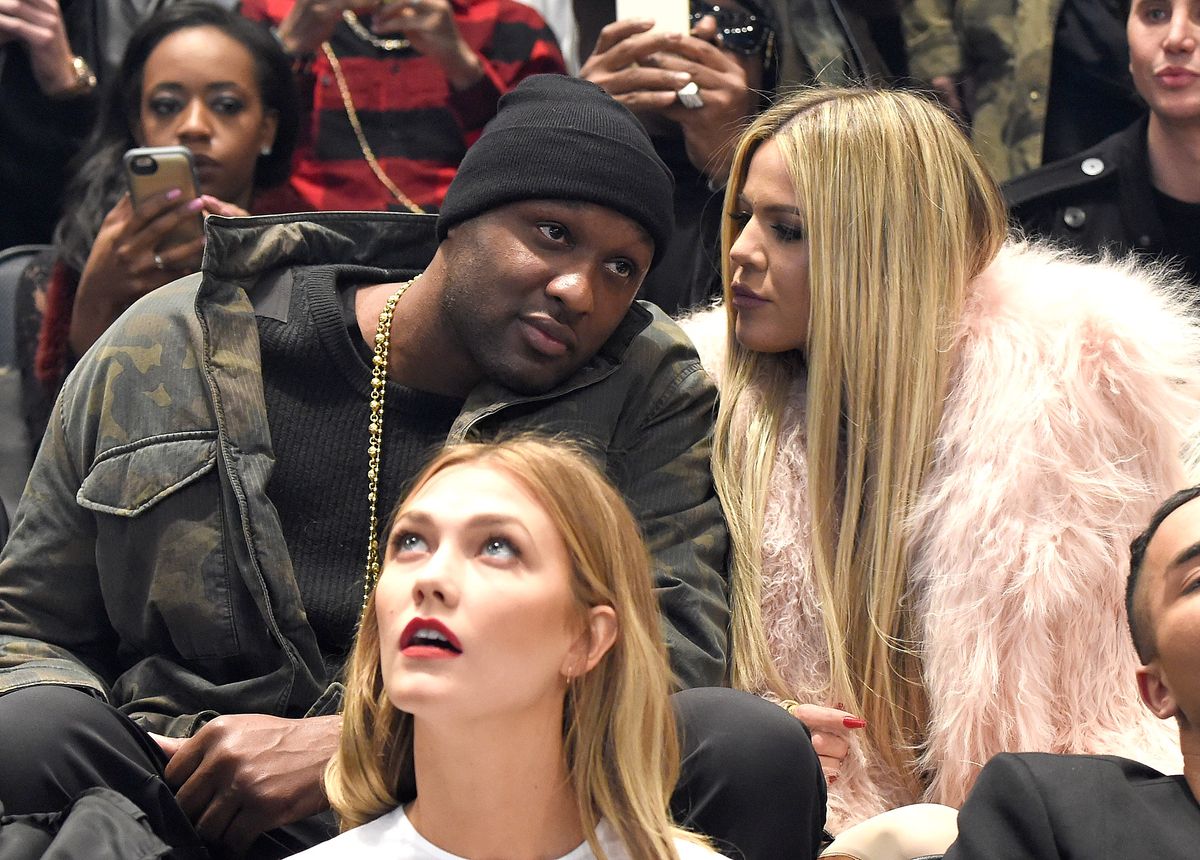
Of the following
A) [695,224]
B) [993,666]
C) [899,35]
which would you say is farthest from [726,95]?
[993,666]

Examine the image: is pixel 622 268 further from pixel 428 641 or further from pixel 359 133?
pixel 359 133

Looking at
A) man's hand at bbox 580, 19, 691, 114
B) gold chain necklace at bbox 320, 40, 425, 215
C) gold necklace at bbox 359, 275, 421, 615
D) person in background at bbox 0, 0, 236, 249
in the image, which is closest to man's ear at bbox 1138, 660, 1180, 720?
gold necklace at bbox 359, 275, 421, 615

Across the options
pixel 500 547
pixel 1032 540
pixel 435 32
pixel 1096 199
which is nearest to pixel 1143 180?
pixel 1096 199

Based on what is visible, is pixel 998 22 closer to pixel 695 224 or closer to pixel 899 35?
pixel 899 35

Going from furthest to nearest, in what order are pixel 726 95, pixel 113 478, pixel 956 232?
pixel 726 95 → pixel 956 232 → pixel 113 478

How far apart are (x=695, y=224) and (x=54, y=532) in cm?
164

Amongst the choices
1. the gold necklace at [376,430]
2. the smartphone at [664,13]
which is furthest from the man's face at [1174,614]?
the smartphone at [664,13]

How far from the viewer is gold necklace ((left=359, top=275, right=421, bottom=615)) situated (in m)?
2.82

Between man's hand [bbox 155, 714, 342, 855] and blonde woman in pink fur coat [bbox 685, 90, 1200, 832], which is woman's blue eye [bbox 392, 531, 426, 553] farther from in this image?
blonde woman in pink fur coat [bbox 685, 90, 1200, 832]

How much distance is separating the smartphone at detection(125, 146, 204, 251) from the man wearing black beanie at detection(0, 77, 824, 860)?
60cm

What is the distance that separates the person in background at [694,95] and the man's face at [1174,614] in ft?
5.24

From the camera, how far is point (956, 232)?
10.0 ft

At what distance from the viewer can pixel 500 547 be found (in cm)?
210

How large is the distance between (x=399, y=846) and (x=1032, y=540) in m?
1.26
